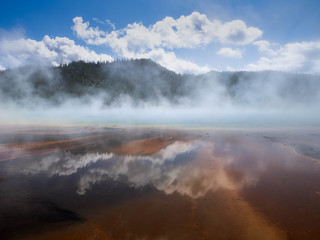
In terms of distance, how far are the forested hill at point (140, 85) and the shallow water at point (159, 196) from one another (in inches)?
2060

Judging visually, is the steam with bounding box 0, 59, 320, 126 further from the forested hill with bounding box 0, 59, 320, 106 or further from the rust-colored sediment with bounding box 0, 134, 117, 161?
the rust-colored sediment with bounding box 0, 134, 117, 161

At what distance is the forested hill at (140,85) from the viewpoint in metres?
58.6

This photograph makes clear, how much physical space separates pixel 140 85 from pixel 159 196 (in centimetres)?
6656

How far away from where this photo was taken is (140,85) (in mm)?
68375

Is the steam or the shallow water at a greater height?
the steam

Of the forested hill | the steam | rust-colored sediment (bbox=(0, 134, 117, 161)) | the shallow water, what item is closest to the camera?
the shallow water

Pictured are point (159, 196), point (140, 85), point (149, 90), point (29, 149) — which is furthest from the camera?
point (140, 85)

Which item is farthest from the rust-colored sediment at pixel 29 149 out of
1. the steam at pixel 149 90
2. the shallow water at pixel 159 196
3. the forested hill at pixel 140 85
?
the forested hill at pixel 140 85

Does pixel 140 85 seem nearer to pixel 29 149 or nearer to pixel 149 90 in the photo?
pixel 149 90

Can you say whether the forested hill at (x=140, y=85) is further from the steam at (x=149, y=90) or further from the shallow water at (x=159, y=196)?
the shallow water at (x=159, y=196)

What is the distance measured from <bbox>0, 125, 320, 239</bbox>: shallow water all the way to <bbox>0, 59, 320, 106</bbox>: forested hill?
2060 inches

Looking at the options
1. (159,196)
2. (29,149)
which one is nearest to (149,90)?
(29,149)

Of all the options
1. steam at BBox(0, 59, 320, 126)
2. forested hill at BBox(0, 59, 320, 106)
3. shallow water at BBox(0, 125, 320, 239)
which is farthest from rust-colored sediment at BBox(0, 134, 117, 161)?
forested hill at BBox(0, 59, 320, 106)

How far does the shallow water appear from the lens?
2.85 metres
